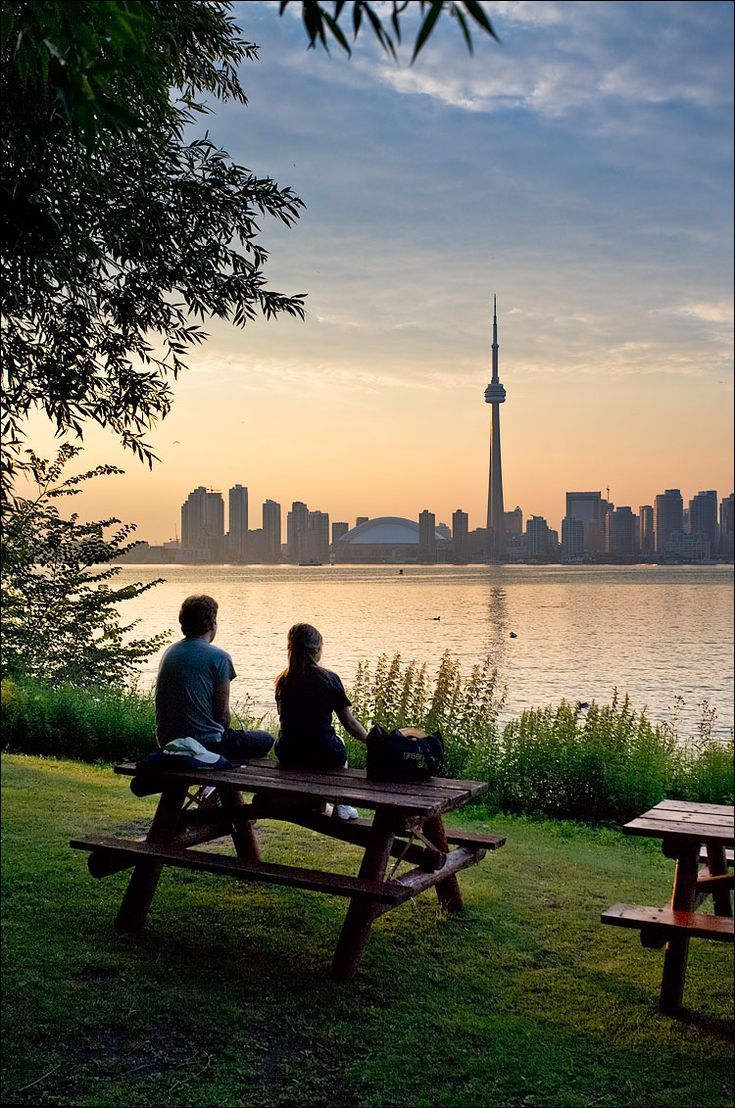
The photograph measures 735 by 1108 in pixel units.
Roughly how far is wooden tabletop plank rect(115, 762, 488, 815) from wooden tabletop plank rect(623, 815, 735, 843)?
77cm

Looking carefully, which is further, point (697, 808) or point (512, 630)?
point (512, 630)

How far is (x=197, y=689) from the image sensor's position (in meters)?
5.27

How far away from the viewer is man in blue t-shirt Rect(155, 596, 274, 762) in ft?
17.3

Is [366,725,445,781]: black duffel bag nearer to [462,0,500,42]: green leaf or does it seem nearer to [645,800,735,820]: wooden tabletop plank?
[645,800,735,820]: wooden tabletop plank

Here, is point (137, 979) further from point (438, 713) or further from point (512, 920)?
point (438, 713)

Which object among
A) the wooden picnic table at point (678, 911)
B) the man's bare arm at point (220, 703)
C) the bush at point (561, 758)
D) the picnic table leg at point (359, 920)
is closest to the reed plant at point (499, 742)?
the bush at point (561, 758)

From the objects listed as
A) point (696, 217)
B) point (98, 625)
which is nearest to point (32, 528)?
point (98, 625)

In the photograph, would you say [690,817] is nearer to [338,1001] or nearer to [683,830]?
[683,830]

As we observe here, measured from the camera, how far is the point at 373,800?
4.38 meters

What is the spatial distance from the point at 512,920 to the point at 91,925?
6.96ft

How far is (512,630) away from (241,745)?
36.8 meters

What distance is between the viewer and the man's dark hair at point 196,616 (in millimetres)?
5316

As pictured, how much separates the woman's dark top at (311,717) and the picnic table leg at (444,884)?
1.83 feet

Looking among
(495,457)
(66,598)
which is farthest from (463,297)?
(66,598)
